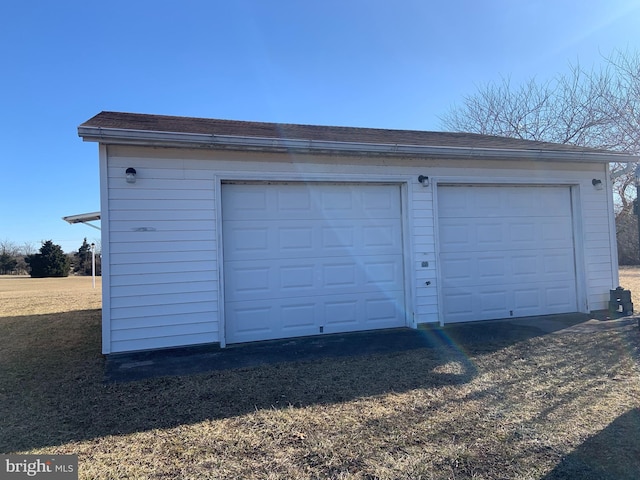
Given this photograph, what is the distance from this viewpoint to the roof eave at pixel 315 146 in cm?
480

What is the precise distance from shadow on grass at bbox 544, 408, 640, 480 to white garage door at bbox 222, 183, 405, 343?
3.61 metres

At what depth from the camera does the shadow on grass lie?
225cm

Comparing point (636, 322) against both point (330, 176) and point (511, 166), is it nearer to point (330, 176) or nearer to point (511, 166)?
point (511, 166)

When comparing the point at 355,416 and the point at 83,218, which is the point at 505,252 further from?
the point at 83,218

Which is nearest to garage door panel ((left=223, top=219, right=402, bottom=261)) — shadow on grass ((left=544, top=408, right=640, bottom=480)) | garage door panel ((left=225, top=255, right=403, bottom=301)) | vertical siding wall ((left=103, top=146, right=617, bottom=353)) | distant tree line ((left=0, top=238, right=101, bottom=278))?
garage door panel ((left=225, top=255, right=403, bottom=301))

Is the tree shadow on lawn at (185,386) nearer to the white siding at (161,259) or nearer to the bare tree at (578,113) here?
the white siding at (161,259)

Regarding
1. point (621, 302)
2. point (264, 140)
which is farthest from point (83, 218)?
point (621, 302)

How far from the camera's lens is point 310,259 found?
588cm

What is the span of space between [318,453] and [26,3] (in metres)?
8.21

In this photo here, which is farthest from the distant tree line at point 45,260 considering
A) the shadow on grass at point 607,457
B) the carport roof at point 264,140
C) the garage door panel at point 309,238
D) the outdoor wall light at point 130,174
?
the shadow on grass at point 607,457

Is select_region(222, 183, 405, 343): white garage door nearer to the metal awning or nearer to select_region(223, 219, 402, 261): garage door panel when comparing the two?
select_region(223, 219, 402, 261): garage door panel

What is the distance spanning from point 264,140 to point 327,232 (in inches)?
65.8

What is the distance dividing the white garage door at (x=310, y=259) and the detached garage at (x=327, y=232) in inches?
0.7

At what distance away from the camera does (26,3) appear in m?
6.40
